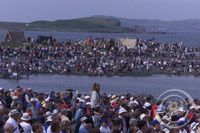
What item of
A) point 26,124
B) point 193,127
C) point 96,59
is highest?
point 26,124

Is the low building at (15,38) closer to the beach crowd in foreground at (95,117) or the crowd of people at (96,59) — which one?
the crowd of people at (96,59)

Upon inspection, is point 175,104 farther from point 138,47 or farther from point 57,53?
point 138,47

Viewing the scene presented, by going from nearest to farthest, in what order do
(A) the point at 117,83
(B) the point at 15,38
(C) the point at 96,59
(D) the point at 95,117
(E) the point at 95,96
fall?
(D) the point at 95,117, (E) the point at 95,96, (A) the point at 117,83, (C) the point at 96,59, (B) the point at 15,38

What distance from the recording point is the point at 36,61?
2466 inches

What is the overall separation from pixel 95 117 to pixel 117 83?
42581 mm

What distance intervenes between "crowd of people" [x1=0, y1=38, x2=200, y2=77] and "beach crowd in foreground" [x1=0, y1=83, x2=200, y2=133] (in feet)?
118

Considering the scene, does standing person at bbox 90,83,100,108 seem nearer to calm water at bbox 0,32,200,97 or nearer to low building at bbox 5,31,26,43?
calm water at bbox 0,32,200,97

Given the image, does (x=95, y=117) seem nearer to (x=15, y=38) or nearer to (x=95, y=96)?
(x=95, y=96)

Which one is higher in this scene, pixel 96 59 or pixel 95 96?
pixel 95 96

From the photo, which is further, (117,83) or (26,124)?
(117,83)

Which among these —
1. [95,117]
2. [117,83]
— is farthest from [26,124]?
[117,83]

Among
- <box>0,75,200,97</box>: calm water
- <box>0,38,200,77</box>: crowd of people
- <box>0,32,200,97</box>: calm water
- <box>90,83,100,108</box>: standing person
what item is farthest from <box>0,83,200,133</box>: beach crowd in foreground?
<box>0,38,200,77</box>: crowd of people

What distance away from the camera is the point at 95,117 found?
18.0 m

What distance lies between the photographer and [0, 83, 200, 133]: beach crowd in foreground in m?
14.8
